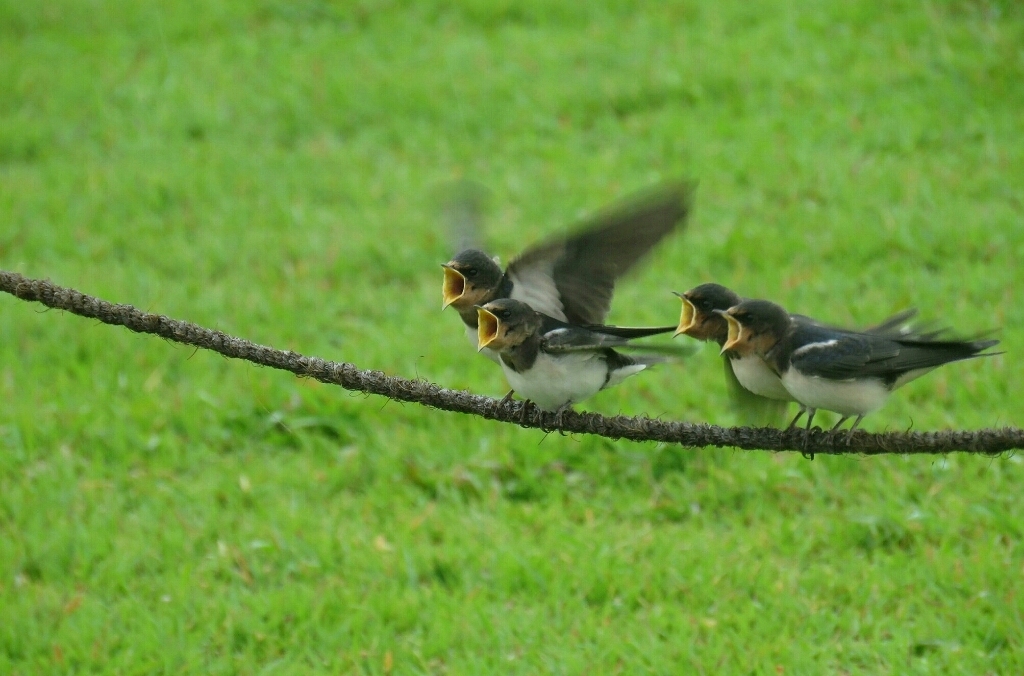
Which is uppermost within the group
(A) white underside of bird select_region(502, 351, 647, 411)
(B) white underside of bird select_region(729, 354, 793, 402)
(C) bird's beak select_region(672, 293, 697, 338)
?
(C) bird's beak select_region(672, 293, 697, 338)

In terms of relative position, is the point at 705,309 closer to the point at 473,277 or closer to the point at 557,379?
the point at 557,379

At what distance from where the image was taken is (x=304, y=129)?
9.28 meters

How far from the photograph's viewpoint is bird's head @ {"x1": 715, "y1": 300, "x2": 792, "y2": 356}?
3436mm

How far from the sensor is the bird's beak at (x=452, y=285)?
372 centimetres

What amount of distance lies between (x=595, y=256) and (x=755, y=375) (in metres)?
0.62

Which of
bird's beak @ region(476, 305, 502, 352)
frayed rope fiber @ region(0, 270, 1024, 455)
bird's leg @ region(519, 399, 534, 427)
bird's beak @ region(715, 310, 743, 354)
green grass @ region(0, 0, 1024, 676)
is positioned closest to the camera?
frayed rope fiber @ region(0, 270, 1024, 455)

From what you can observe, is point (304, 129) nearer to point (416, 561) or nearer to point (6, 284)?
point (416, 561)

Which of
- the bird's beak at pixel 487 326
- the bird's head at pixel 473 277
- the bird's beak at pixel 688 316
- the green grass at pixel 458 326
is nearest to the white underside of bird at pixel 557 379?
the bird's beak at pixel 487 326

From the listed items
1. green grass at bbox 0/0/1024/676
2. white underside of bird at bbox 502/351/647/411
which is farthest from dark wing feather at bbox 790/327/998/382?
green grass at bbox 0/0/1024/676

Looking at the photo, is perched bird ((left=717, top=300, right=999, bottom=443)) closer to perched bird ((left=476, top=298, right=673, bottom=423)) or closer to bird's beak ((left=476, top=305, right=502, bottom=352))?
perched bird ((left=476, top=298, right=673, bottom=423))

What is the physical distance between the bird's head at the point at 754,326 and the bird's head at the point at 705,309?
0.03 m

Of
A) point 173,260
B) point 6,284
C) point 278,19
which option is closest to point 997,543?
A: point 6,284

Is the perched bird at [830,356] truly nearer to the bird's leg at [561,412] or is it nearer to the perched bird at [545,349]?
the perched bird at [545,349]

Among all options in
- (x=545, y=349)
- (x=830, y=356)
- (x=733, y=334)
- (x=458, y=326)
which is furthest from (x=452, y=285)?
(x=458, y=326)
